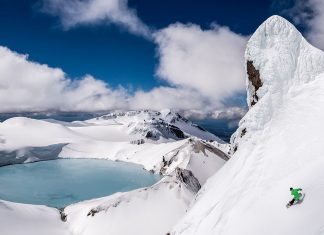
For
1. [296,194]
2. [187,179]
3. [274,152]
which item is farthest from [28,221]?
[296,194]

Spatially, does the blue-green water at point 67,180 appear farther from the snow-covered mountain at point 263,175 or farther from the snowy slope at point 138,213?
the snow-covered mountain at point 263,175

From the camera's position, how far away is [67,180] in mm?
105000

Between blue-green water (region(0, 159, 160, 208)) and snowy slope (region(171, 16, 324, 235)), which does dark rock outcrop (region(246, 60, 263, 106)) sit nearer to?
snowy slope (region(171, 16, 324, 235))

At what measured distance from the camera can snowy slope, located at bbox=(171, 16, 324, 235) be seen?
17.0 metres

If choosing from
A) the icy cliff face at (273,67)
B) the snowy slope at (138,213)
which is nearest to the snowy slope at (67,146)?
the snowy slope at (138,213)

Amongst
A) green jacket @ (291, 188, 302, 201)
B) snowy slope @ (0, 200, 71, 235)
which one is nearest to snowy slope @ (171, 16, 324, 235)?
green jacket @ (291, 188, 302, 201)

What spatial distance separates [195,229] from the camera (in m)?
22.5

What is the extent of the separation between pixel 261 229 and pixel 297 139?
22.8 feet

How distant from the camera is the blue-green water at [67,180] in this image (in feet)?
274

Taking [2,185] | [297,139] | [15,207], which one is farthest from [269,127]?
[2,185]

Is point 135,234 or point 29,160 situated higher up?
point 29,160

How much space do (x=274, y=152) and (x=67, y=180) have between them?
3652 inches

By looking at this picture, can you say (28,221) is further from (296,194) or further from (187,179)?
(296,194)

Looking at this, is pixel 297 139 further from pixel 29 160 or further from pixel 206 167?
pixel 29 160
